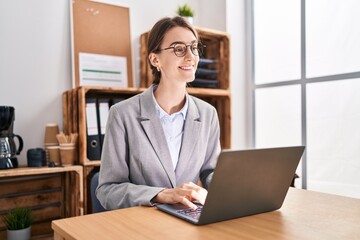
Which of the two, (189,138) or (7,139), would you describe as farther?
(7,139)

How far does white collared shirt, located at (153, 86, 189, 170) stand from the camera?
1488 mm

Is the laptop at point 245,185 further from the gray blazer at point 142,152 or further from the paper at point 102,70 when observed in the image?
the paper at point 102,70

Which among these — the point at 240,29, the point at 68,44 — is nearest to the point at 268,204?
the point at 68,44

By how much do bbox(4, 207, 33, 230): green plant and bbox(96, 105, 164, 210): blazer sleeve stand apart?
41.9 inches

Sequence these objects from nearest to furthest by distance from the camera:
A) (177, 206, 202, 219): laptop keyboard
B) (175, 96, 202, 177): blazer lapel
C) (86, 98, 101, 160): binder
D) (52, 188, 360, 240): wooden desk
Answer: (52, 188, 360, 240): wooden desk < (177, 206, 202, 219): laptop keyboard < (175, 96, 202, 177): blazer lapel < (86, 98, 101, 160): binder

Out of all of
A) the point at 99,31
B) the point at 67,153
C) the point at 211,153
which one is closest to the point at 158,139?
the point at 211,153

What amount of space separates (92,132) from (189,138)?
108 cm

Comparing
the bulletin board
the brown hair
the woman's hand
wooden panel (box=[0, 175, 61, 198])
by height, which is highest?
the bulletin board

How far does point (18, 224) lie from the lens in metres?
2.09

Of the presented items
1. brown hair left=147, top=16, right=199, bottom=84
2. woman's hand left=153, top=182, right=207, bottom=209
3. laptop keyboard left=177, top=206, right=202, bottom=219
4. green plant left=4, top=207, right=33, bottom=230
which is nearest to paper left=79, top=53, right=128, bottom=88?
green plant left=4, top=207, right=33, bottom=230

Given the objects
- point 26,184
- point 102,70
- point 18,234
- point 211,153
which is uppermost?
point 102,70

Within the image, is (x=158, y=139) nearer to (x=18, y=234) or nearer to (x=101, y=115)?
(x=101, y=115)

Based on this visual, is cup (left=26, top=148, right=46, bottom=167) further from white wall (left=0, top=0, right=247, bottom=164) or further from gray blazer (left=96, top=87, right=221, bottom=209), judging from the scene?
gray blazer (left=96, top=87, right=221, bottom=209)

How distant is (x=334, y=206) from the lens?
106 cm
